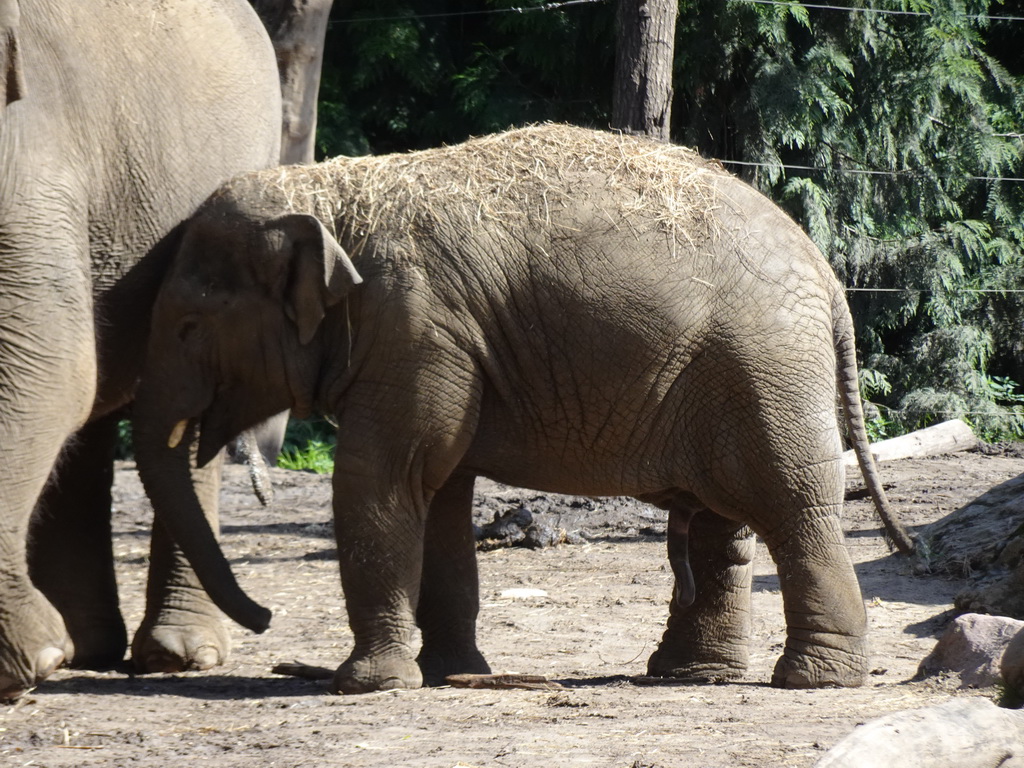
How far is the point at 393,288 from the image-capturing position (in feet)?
15.7

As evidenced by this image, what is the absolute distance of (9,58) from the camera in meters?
4.46

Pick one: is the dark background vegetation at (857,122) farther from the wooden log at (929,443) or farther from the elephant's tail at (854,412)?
the elephant's tail at (854,412)

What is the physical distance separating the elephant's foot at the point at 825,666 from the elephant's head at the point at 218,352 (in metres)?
1.80

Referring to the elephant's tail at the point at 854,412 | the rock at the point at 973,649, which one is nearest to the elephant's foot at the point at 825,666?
the rock at the point at 973,649

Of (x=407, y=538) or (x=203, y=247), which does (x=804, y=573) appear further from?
(x=203, y=247)

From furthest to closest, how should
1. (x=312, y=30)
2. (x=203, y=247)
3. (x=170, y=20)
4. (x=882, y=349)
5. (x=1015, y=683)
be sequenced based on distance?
(x=882, y=349) → (x=312, y=30) → (x=170, y=20) → (x=203, y=247) → (x=1015, y=683)

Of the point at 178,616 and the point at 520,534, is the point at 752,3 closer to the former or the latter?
the point at 520,534

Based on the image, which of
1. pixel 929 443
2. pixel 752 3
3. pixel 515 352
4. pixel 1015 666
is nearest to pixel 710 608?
pixel 515 352

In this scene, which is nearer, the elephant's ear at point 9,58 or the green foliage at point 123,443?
the elephant's ear at point 9,58

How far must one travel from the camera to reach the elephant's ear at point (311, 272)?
4742 mm

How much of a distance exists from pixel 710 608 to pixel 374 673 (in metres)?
1.26

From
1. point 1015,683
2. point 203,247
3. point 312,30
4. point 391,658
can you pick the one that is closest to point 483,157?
point 203,247

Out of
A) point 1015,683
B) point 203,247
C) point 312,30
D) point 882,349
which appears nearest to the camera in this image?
point 1015,683

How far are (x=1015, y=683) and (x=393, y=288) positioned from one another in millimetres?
2263
